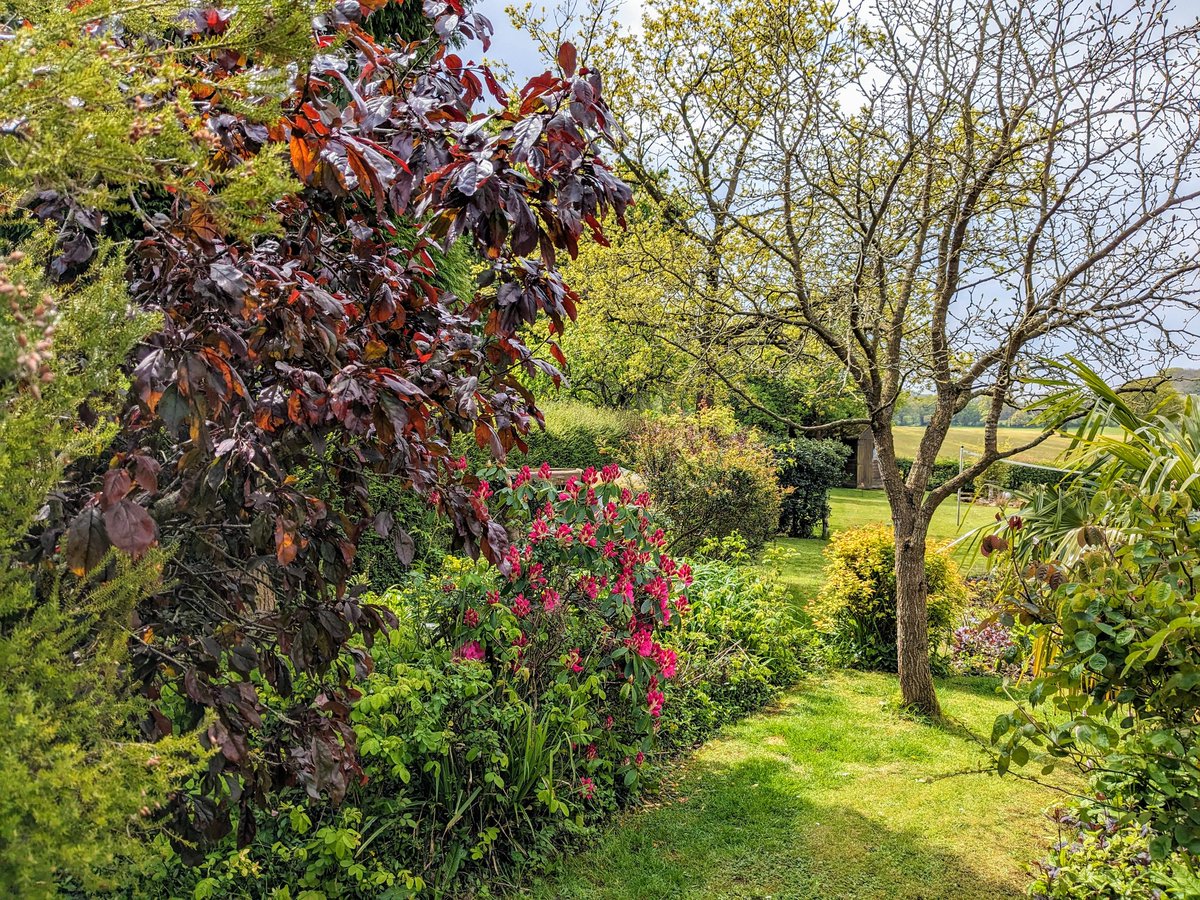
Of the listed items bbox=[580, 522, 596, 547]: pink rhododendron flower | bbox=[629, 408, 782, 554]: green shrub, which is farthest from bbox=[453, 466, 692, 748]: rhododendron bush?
bbox=[629, 408, 782, 554]: green shrub

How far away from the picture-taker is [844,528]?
1542 centimetres

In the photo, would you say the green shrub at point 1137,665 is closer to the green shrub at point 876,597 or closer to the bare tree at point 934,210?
the bare tree at point 934,210

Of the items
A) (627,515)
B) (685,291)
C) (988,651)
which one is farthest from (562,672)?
(988,651)

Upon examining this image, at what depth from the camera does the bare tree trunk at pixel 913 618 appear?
17.6 ft

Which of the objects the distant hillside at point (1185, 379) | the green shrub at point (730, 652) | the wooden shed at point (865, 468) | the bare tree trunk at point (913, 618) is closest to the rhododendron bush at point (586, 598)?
the green shrub at point (730, 652)

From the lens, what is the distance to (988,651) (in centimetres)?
697

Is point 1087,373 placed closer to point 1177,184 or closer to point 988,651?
point 1177,184

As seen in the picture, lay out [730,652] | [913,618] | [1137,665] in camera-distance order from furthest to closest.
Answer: [730,652] < [913,618] < [1137,665]

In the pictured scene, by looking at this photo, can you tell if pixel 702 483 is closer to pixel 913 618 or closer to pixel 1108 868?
pixel 913 618

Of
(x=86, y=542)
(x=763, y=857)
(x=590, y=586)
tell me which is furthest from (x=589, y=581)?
(x=86, y=542)

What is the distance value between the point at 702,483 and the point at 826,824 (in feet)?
16.5

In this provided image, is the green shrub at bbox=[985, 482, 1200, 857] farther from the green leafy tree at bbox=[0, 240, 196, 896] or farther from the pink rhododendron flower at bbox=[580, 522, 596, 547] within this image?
the green leafy tree at bbox=[0, 240, 196, 896]

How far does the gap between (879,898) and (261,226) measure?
351cm

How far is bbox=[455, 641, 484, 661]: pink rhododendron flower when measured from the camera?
3.39 metres
